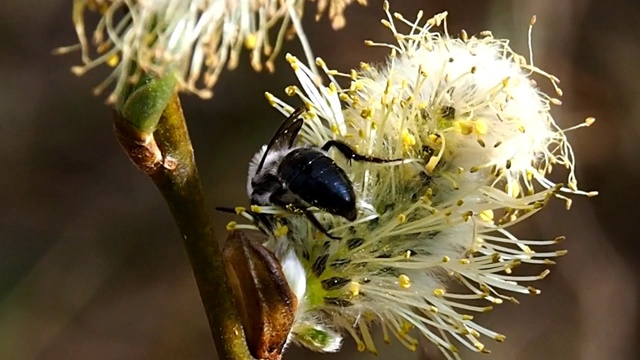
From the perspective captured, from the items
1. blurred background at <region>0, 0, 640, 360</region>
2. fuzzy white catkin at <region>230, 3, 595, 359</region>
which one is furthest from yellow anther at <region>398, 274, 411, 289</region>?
blurred background at <region>0, 0, 640, 360</region>

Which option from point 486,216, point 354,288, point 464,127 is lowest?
point 354,288

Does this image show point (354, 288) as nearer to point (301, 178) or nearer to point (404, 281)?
point (404, 281)

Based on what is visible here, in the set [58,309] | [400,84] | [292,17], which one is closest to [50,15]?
[58,309]

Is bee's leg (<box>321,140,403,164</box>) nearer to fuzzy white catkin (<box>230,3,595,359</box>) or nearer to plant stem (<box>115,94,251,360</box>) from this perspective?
fuzzy white catkin (<box>230,3,595,359</box>)

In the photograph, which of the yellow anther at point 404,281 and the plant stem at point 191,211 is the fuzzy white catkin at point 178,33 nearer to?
the plant stem at point 191,211

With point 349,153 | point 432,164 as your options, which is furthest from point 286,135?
point 432,164

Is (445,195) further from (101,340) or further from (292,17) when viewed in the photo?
(101,340)

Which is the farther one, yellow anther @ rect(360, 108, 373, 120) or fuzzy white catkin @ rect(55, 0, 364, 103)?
yellow anther @ rect(360, 108, 373, 120)
